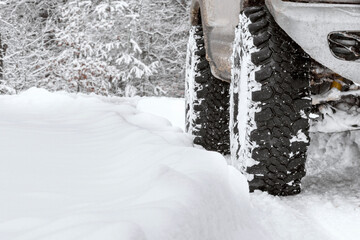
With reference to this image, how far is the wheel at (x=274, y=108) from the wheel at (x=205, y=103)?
3.98 ft

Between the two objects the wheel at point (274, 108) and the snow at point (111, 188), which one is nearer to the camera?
the snow at point (111, 188)

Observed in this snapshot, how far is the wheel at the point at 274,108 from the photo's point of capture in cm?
214

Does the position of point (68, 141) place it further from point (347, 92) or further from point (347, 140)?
point (347, 140)

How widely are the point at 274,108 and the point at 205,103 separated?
1295 millimetres

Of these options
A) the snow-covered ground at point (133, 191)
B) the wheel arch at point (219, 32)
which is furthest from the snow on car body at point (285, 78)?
the wheel arch at point (219, 32)

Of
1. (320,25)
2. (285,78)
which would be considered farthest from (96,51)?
(320,25)

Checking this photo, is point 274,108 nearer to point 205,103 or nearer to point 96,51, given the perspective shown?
point 205,103

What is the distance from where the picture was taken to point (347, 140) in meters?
2.85

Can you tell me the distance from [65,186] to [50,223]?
32cm

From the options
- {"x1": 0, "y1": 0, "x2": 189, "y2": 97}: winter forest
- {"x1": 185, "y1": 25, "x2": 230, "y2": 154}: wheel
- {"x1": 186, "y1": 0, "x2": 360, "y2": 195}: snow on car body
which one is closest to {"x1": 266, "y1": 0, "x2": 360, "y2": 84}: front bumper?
{"x1": 186, "y1": 0, "x2": 360, "y2": 195}: snow on car body

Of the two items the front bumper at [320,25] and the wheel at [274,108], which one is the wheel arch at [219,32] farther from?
the front bumper at [320,25]

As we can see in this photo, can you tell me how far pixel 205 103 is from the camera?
3402 mm

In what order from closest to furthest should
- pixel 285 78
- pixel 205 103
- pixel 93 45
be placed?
pixel 285 78 → pixel 205 103 → pixel 93 45

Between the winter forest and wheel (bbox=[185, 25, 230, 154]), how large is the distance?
8164 mm
